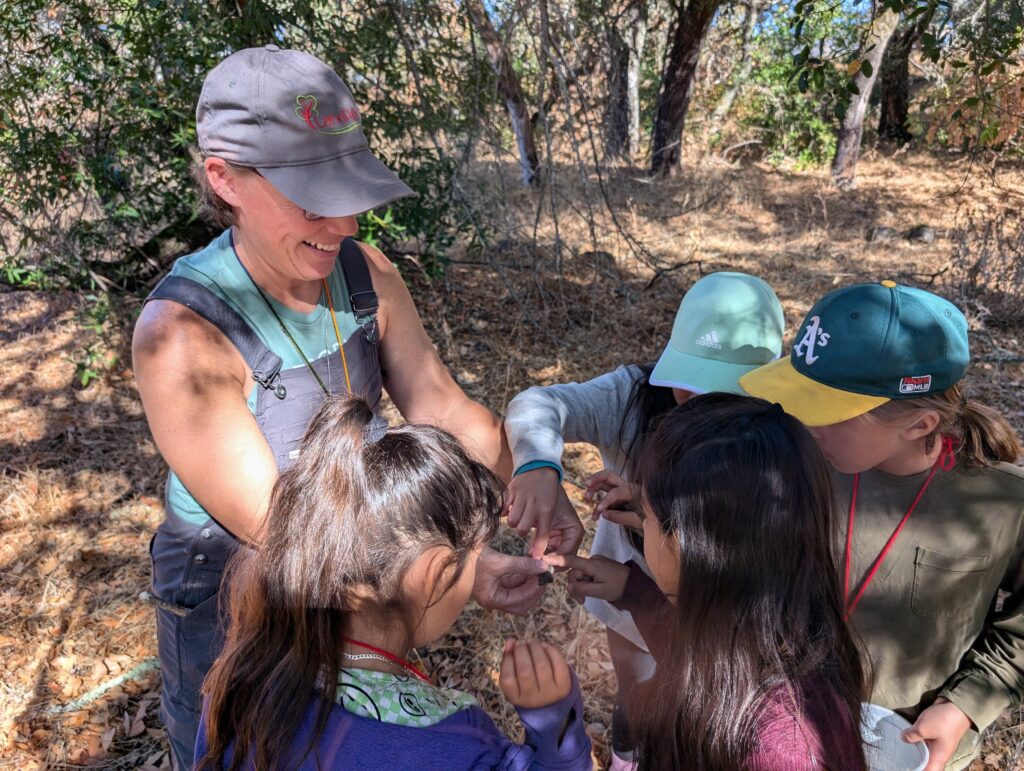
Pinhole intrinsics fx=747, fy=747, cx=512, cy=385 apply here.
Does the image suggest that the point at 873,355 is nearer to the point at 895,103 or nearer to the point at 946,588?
the point at 946,588

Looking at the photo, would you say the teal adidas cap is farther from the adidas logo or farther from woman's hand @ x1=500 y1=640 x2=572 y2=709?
woman's hand @ x1=500 y1=640 x2=572 y2=709

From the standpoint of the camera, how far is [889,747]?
5.87 feet

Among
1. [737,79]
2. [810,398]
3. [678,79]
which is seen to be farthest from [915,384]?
[737,79]

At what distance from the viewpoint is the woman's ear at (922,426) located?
1696 millimetres

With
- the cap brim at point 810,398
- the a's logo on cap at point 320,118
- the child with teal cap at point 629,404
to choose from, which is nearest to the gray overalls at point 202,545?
the a's logo on cap at point 320,118

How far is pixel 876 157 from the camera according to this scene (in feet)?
42.7

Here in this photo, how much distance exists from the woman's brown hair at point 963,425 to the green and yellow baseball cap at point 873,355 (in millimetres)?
39

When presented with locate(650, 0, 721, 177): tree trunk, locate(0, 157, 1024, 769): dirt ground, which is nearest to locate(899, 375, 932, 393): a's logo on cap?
locate(0, 157, 1024, 769): dirt ground

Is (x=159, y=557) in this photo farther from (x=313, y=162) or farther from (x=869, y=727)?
(x=869, y=727)

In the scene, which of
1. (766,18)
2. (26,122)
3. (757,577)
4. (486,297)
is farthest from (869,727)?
(766,18)

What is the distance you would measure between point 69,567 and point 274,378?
2902mm

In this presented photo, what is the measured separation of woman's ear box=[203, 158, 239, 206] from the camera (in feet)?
5.40

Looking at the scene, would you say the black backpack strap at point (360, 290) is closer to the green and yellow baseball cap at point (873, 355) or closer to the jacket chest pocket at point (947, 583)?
the green and yellow baseball cap at point (873, 355)

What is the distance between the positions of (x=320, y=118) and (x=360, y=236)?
360cm
